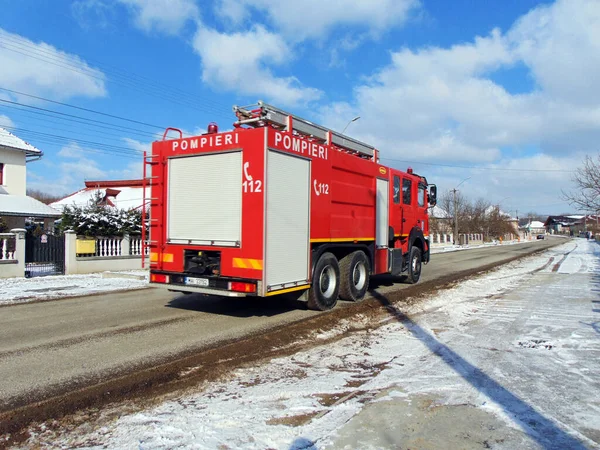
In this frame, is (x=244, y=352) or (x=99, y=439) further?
(x=244, y=352)

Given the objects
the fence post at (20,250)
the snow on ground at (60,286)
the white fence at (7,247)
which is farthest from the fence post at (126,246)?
the white fence at (7,247)

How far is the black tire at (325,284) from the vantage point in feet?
27.2

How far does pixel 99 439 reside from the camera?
339cm

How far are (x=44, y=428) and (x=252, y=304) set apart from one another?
578 cm

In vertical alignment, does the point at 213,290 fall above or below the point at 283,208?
below

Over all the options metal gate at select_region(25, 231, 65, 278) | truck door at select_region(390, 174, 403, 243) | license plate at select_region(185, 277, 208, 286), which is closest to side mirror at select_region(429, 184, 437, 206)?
truck door at select_region(390, 174, 403, 243)

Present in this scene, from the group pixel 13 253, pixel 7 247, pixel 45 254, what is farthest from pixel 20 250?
pixel 45 254

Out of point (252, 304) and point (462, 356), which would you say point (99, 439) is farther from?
point (252, 304)

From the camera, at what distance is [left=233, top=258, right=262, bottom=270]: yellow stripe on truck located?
7.10 meters

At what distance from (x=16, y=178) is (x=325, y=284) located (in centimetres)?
2414

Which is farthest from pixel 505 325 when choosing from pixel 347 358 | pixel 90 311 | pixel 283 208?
pixel 90 311

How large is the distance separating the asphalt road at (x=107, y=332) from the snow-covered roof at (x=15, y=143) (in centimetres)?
1915

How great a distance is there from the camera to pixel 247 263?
721 cm

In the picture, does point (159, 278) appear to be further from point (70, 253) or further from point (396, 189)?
point (70, 253)
